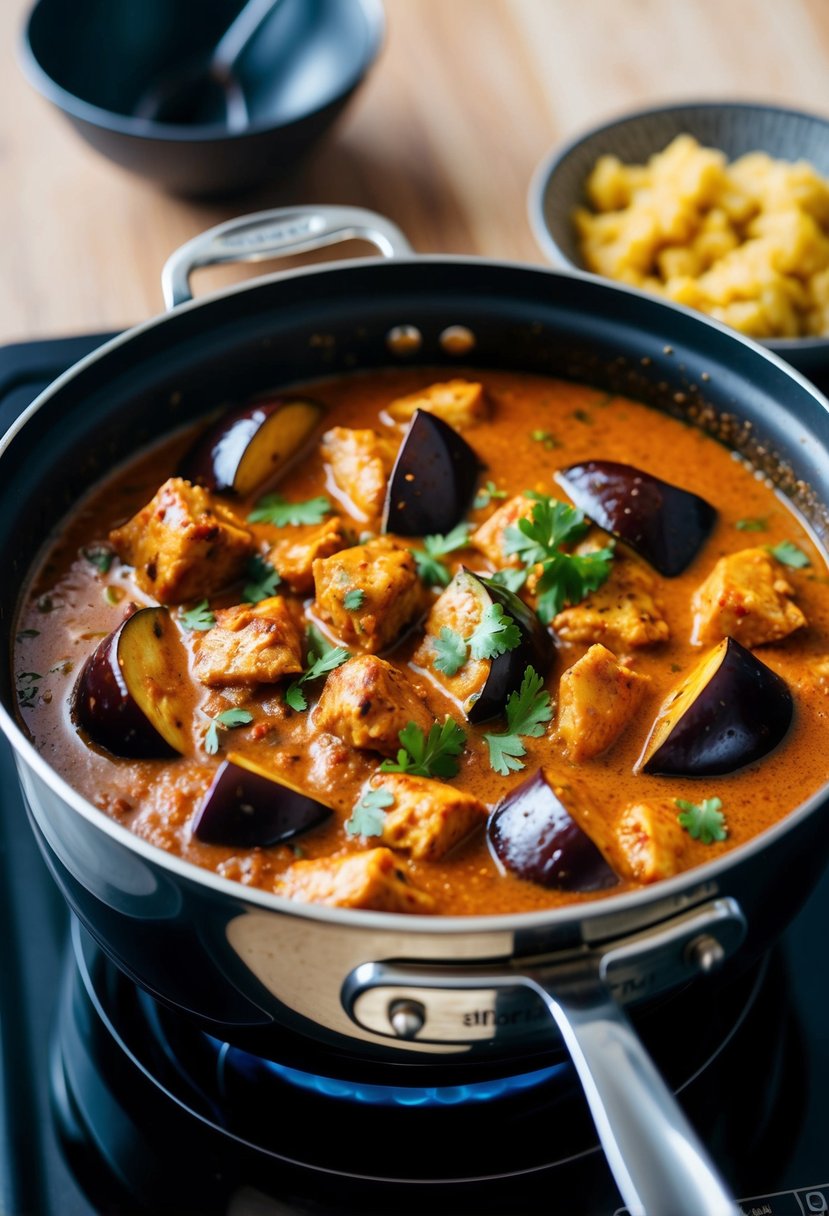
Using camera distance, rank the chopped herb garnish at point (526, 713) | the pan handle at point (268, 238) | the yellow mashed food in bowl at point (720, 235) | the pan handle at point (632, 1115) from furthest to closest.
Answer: the yellow mashed food in bowl at point (720, 235) < the pan handle at point (268, 238) < the chopped herb garnish at point (526, 713) < the pan handle at point (632, 1115)

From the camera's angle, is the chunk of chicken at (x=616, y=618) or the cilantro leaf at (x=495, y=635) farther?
the chunk of chicken at (x=616, y=618)

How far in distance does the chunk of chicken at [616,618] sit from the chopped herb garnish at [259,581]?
19.6 inches

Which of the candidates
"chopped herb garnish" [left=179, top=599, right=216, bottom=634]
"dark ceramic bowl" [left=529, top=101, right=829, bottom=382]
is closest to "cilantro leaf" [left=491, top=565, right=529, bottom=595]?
"chopped herb garnish" [left=179, top=599, right=216, bottom=634]

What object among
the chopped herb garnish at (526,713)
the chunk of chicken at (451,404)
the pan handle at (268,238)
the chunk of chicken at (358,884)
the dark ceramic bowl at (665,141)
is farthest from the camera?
the dark ceramic bowl at (665,141)

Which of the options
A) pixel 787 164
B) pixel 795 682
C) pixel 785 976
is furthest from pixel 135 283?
pixel 785 976

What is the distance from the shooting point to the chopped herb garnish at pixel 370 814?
5.94ft

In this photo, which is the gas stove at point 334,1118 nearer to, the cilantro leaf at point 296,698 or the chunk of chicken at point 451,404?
the cilantro leaf at point 296,698

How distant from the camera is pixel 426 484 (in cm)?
233

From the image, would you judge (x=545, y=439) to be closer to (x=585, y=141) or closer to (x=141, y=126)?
(x=585, y=141)

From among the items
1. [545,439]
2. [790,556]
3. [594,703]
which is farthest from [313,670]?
[790,556]

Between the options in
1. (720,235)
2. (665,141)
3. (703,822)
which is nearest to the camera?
(703,822)

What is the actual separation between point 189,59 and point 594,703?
259cm

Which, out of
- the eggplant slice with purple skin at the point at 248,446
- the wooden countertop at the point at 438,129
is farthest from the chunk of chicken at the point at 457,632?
the wooden countertop at the point at 438,129

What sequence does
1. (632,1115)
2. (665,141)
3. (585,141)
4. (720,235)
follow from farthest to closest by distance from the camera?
(665,141), (585,141), (720,235), (632,1115)
